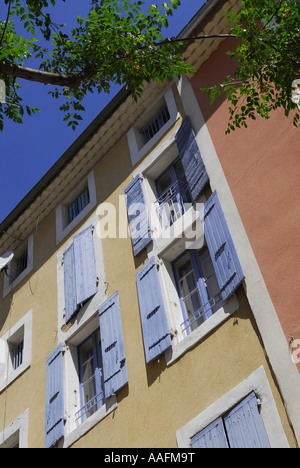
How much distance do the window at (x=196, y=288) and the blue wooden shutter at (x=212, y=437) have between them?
1778 millimetres

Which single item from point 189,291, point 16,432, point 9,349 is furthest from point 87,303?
point 9,349

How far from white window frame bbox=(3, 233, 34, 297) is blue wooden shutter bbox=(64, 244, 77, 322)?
1630 millimetres

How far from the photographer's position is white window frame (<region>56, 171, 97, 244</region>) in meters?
12.7

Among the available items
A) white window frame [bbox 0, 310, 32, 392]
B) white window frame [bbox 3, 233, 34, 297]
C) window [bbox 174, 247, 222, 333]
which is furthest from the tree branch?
white window frame [bbox 3, 233, 34, 297]

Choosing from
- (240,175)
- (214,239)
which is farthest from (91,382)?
(240,175)

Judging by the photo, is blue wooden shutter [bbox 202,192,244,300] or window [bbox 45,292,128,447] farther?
window [bbox 45,292,128,447]

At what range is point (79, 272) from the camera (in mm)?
11570

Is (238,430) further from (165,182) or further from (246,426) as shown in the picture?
(165,182)

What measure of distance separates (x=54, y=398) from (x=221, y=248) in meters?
4.19

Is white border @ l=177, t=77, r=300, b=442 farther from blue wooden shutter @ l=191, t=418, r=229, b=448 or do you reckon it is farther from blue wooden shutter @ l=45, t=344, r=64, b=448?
blue wooden shutter @ l=45, t=344, r=64, b=448

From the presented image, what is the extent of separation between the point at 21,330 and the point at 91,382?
10.0 feet

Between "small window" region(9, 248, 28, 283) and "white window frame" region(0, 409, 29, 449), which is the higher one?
"small window" region(9, 248, 28, 283)
